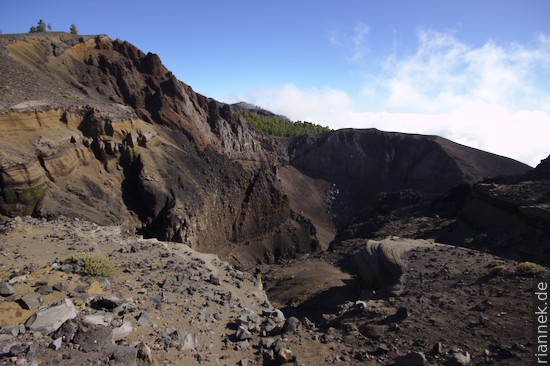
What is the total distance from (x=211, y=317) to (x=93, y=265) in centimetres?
388

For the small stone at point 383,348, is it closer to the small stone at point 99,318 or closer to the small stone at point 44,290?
the small stone at point 99,318

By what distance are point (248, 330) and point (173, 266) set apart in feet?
18.7

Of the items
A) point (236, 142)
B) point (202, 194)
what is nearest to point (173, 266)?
point (202, 194)

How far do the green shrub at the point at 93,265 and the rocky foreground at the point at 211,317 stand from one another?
0.35 meters

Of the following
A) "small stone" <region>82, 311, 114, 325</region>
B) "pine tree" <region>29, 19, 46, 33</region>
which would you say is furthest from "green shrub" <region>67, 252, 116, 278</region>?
"pine tree" <region>29, 19, 46, 33</region>

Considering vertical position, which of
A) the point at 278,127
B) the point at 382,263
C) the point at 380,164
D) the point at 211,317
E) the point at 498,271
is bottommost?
the point at 211,317

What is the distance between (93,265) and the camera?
1139 cm

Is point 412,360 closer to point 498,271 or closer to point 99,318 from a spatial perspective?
point 99,318

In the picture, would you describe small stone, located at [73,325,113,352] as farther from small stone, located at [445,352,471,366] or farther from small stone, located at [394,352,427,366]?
small stone, located at [445,352,471,366]

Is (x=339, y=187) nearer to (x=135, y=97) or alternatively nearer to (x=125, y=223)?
(x=135, y=97)

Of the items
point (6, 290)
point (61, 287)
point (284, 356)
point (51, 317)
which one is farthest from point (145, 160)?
point (284, 356)

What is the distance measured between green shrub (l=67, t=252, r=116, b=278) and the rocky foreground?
1.15 feet

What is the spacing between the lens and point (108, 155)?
1214 inches

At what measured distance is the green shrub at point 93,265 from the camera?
37.0 ft
